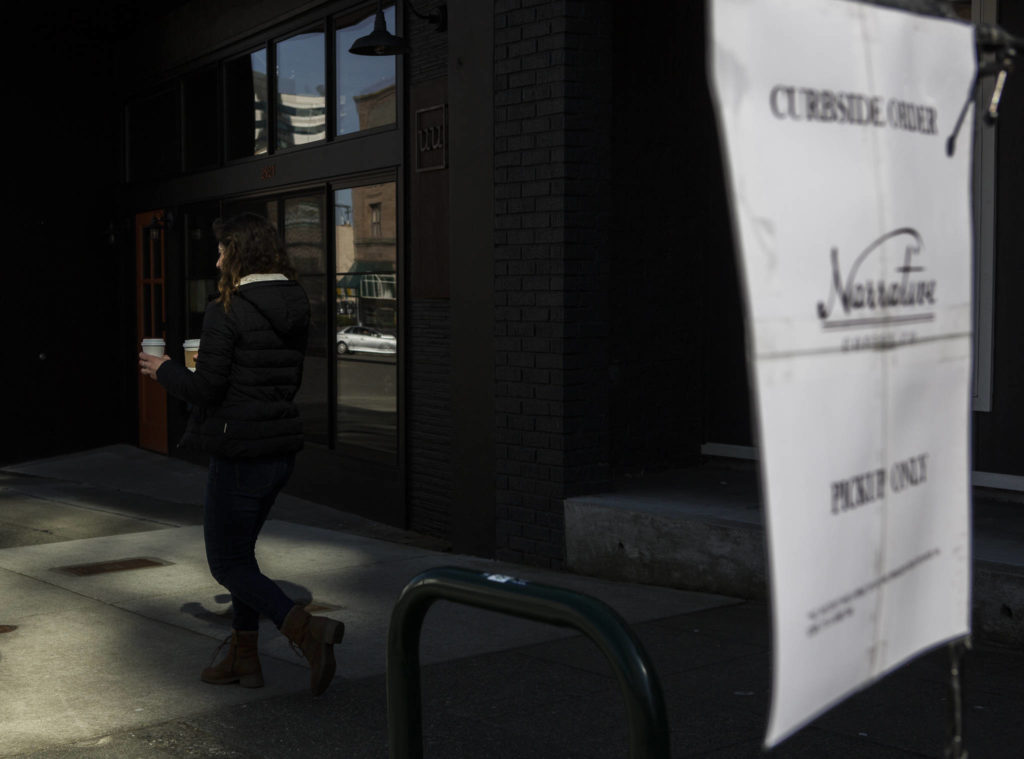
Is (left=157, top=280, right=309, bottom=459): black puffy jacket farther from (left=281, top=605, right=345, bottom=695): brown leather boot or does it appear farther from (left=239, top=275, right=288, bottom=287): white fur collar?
(left=281, top=605, right=345, bottom=695): brown leather boot

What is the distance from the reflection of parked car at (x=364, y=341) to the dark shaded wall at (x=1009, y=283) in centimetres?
440

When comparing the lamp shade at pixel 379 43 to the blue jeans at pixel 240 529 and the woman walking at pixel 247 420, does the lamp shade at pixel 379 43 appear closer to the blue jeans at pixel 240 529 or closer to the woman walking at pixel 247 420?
the woman walking at pixel 247 420

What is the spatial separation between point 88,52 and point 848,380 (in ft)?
48.4

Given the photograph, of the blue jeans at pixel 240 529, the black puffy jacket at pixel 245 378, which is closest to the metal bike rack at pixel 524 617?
the blue jeans at pixel 240 529

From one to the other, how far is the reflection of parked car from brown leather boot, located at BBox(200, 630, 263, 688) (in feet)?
15.0

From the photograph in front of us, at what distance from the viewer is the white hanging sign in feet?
6.03

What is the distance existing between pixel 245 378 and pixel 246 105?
25.3ft

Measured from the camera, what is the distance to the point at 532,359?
7.80 m

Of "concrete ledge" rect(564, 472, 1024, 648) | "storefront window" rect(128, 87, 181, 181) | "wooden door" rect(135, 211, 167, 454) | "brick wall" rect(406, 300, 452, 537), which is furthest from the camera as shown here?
"wooden door" rect(135, 211, 167, 454)

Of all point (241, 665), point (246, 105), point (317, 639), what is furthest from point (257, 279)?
point (246, 105)

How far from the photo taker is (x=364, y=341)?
33.7 feet

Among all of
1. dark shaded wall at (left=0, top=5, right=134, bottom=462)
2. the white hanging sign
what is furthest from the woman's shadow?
dark shaded wall at (left=0, top=5, right=134, bottom=462)

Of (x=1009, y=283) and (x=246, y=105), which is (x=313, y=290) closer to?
(x=246, y=105)

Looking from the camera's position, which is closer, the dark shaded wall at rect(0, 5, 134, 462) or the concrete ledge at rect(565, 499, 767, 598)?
the concrete ledge at rect(565, 499, 767, 598)
